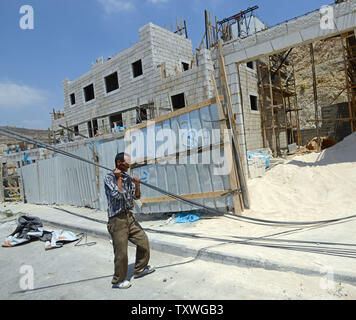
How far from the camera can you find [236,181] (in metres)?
5.88

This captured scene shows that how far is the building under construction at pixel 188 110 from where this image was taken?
19.9ft

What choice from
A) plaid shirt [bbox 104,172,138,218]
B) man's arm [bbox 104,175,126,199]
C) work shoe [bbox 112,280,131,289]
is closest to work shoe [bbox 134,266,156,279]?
work shoe [bbox 112,280,131,289]

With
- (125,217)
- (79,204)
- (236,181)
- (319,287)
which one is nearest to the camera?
(319,287)

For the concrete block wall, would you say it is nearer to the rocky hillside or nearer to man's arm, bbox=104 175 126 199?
man's arm, bbox=104 175 126 199

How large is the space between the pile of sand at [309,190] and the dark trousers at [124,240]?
303 centimetres

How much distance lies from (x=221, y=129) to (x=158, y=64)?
11.2 metres

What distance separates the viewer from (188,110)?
6254 millimetres

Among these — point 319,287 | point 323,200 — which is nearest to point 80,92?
point 323,200

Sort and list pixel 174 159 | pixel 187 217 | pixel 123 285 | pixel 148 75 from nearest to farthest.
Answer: pixel 123 285 → pixel 187 217 → pixel 174 159 → pixel 148 75

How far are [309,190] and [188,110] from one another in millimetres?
3842

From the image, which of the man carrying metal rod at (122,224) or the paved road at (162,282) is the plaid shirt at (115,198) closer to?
the man carrying metal rod at (122,224)

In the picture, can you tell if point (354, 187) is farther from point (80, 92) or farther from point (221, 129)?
point (80, 92)

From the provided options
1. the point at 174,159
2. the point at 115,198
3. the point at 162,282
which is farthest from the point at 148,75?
the point at 162,282

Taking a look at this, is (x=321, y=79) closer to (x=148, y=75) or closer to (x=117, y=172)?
(x=148, y=75)
